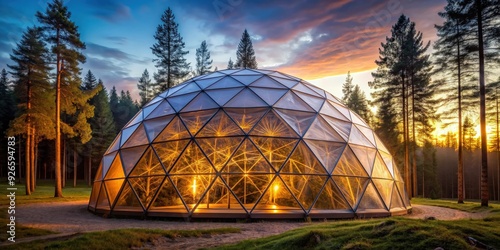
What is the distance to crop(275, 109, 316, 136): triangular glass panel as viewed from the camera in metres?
13.0

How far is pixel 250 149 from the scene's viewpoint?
1248cm

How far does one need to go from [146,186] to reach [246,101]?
5326 millimetres

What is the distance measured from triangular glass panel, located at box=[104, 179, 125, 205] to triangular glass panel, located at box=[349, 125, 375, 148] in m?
9.49

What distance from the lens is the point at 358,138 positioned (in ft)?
46.3

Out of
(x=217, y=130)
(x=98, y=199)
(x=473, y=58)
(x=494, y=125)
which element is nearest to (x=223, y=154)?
(x=217, y=130)

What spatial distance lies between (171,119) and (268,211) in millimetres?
5706

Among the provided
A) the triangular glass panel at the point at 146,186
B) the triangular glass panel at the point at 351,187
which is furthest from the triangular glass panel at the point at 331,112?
the triangular glass panel at the point at 146,186

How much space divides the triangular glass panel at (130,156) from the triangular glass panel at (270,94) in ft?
17.8

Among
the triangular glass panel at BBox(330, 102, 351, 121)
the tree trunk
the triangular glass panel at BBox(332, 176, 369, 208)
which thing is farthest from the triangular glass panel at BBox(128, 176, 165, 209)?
the tree trunk

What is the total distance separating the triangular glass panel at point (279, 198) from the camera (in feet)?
37.4

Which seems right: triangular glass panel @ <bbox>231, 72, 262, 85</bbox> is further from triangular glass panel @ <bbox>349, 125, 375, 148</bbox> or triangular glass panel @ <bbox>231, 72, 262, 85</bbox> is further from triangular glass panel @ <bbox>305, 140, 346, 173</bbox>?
triangular glass panel @ <bbox>349, 125, 375, 148</bbox>

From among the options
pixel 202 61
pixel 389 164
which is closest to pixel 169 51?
pixel 202 61

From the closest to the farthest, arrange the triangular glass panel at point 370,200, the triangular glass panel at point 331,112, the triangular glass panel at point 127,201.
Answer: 1. the triangular glass panel at point 127,201
2. the triangular glass panel at point 370,200
3. the triangular glass panel at point 331,112

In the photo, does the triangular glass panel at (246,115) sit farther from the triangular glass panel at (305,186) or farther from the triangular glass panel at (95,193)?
the triangular glass panel at (95,193)
